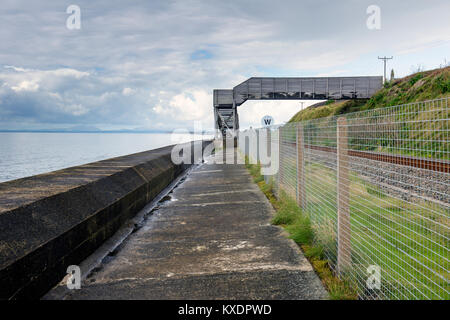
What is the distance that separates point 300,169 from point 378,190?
3.07 metres

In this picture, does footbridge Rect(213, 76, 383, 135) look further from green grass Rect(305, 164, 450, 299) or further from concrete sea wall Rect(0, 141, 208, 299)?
green grass Rect(305, 164, 450, 299)

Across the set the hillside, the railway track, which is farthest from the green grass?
the hillside

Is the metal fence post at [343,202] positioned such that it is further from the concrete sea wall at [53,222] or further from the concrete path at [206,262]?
the concrete sea wall at [53,222]

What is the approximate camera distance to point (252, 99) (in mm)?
40562

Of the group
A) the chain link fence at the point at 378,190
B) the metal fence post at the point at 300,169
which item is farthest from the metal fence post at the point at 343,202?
the metal fence post at the point at 300,169

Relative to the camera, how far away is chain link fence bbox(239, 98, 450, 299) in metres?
3.11

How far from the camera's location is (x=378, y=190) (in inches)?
158

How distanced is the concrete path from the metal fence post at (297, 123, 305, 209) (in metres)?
0.71

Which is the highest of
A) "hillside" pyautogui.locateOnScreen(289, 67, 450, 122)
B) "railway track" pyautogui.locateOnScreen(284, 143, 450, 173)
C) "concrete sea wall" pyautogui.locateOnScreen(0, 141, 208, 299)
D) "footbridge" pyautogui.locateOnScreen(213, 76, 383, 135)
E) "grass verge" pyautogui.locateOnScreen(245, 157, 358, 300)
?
"footbridge" pyautogui.locateOnScreen(213, 76, 383, 135)

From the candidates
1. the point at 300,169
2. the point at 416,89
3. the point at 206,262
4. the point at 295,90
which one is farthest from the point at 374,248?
the point at 295,90

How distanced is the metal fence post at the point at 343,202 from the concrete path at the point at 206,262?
382mm

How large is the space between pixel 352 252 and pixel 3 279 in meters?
3.53

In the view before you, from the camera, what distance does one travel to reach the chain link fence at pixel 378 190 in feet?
10.2
